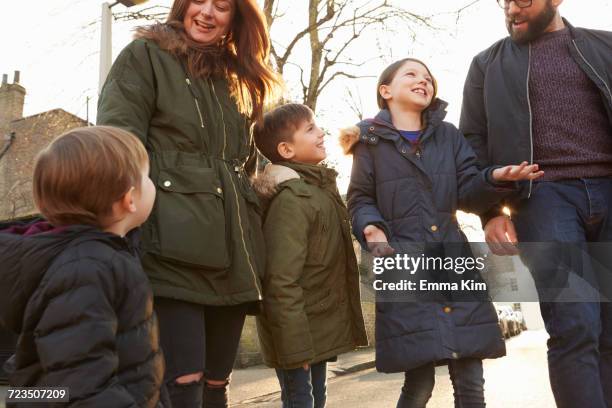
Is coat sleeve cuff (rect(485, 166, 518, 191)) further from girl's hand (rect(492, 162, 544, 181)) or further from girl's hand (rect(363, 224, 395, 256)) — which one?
girl's hand (rect(363, 224, 395, 256))

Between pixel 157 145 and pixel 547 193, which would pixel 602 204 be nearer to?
pixel 547 193

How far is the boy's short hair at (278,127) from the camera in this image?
3.42 meters

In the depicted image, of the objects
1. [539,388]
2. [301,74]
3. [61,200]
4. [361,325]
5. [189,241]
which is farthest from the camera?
[301,74]

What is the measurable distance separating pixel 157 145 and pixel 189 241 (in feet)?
1.42

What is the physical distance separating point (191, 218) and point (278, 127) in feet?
4.38

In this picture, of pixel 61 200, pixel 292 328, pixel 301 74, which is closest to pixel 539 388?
pixel 292 328

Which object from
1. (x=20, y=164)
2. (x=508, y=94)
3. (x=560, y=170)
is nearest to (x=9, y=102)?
(x=20, y=164)

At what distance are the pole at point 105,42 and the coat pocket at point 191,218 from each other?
15.9ft

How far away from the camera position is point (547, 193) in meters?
2.71

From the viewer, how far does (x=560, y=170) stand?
2.73 m

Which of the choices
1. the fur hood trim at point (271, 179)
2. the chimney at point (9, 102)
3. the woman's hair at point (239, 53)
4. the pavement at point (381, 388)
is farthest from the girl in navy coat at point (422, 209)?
the chimney at point (9, 102)

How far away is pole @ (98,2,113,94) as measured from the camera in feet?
22.2

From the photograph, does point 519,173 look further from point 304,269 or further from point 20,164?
point 20,164

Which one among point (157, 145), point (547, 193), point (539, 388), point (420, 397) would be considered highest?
point (157, 145)
